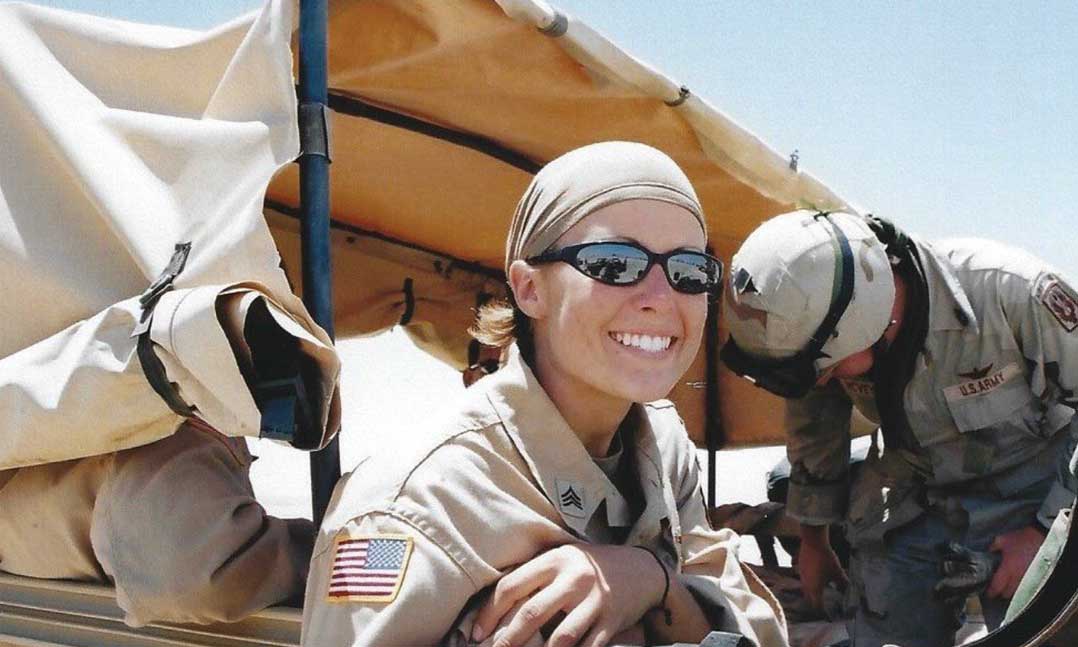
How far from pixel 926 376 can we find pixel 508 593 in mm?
2146

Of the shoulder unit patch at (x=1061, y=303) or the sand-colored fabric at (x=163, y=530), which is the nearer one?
the sand-colored fabric at (x=163, y=530)

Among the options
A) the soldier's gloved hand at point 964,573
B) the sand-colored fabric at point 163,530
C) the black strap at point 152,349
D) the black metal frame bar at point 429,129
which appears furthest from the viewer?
the soldier's gloved hand at point 964,573

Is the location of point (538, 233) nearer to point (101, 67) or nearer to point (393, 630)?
point (393, 630)

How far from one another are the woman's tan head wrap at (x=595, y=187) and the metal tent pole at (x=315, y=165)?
525 mm

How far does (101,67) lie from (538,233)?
3.72 feet

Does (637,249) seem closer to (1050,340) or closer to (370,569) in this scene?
(370,569)

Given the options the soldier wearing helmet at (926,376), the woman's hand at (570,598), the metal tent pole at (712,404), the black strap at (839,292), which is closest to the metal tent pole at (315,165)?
the woman's hand at (570,598)

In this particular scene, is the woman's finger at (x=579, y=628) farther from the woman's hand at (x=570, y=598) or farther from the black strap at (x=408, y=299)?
the black strap at (x=408, y=299)

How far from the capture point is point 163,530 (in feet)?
6.64

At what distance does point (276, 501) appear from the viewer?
30.8ft

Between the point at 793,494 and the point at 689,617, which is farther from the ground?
the point at 689,617

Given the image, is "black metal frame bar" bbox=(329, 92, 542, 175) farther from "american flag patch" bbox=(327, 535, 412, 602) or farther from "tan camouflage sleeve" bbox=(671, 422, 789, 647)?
"american flag patch" bbox=(327, 535, 412, 602)

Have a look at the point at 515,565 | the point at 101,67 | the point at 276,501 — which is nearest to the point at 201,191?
the point at 101,67

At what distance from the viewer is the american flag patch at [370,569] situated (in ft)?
5.06
